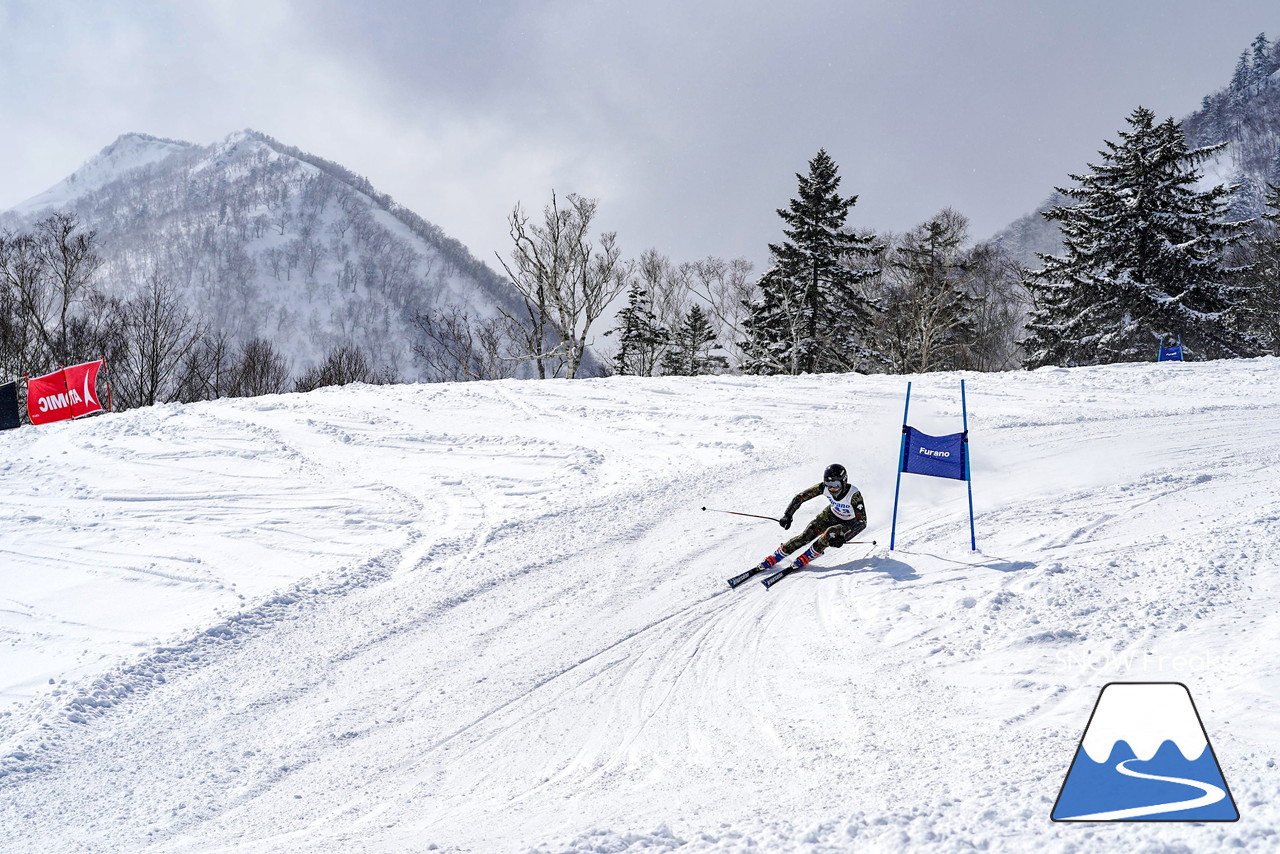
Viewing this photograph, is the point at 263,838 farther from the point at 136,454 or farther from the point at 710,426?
the point at 136,454

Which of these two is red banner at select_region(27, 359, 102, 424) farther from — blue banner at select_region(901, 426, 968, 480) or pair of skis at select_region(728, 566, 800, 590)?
blue banner at select_region(901, 426, 968, 480)

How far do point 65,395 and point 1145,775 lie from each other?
26.0 meters

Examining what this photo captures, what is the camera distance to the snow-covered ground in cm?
404

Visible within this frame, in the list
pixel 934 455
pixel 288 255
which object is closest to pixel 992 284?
pixel 934 455

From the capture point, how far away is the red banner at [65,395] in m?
19.6

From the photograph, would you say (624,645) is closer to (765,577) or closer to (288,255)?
(765,577)

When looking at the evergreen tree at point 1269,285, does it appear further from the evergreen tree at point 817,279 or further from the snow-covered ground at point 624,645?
the snow-covered ground at point 624,645

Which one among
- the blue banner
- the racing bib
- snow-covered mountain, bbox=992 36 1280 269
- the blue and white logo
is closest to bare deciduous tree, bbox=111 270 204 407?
the racing bib

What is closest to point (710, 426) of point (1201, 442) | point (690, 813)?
point (1201, 442)

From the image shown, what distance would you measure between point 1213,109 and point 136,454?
178 metres

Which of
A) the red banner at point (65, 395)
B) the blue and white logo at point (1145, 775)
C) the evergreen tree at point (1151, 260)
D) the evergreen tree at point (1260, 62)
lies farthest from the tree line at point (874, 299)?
the evergreen tree at point (1260, 62)

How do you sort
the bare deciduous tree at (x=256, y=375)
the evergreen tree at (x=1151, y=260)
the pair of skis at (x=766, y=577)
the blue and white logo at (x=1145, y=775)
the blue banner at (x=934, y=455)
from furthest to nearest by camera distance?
the bare deciduous tree at (x=256, y=375) → the evergreen tree at (x=1151, y=260) → the blue banner at (x=934, y=455) → the pair of skis at (x=766, y=577) → the blue and white logo at (x=1145, y=775)

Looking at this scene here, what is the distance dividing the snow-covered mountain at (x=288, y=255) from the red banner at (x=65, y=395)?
95869 mm

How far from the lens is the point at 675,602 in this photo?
727 centimetres
